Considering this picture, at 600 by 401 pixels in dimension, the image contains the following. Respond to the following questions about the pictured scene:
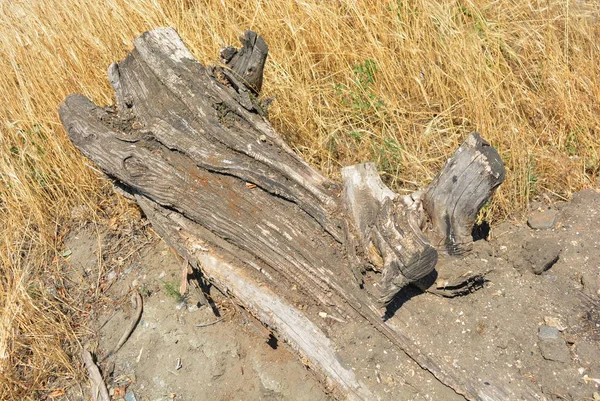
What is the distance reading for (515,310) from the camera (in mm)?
2830

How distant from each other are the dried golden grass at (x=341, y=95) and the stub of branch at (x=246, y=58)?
0.59 m

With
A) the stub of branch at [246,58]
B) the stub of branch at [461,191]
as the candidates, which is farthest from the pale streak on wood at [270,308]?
the stub of branch at [246,58]

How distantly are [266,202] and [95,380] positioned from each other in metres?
1.56

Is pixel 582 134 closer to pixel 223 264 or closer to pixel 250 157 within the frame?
pixel 250 157

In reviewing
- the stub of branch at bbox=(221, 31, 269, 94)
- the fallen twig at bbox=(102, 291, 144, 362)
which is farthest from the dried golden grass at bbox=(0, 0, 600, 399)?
the stub of branch at bbox=(221, 31, 269, 94)

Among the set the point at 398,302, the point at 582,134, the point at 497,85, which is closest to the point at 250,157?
the point at 398,302

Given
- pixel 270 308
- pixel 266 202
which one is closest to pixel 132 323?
Answer: pixel 270 308

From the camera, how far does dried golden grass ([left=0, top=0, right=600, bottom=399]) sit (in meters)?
3.62

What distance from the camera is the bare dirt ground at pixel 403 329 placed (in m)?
2.63

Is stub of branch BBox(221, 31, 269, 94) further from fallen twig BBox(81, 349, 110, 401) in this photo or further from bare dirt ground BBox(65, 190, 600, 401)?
fallen twig BBox(81, 349, 110, 401)

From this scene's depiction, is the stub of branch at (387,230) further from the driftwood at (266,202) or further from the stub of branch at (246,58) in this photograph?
the stub of branch at (246,58)

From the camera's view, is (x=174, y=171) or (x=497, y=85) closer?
(x=174, y=171)

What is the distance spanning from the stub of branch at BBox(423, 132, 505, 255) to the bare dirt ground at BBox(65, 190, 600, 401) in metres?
0.18

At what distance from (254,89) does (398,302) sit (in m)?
1.74
